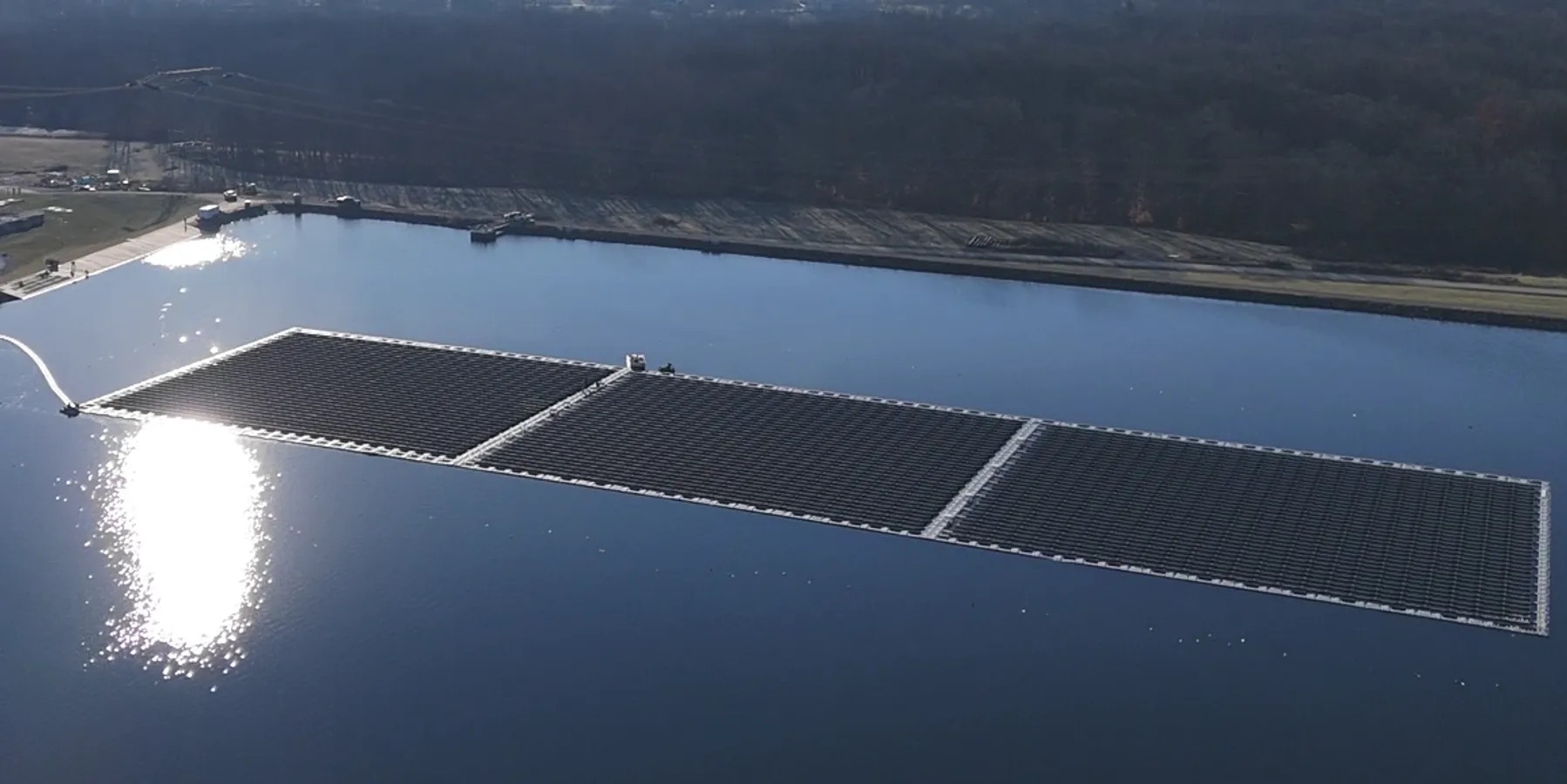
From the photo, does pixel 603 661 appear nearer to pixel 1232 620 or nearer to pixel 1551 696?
pixel 1232 620

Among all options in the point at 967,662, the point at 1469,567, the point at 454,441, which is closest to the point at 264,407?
the point at 454,441

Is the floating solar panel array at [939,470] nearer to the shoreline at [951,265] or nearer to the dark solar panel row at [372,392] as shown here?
the dark solar panel row at [372,392]

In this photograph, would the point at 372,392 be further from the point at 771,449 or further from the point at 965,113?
the point at 965,113

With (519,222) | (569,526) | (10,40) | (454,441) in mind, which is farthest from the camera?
(10,40)

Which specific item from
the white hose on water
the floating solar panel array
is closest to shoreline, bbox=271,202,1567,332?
the floating solar panel array

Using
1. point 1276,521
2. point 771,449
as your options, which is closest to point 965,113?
point 771,449

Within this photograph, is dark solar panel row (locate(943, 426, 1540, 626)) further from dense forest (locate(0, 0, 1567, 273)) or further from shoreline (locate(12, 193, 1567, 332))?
dense forest (locate(0, 0, 1567, 273))

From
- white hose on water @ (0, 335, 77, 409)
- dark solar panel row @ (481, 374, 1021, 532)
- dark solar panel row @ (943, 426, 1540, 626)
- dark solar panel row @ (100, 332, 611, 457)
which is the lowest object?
white hose on water @ (0, 335, 77, 409)
